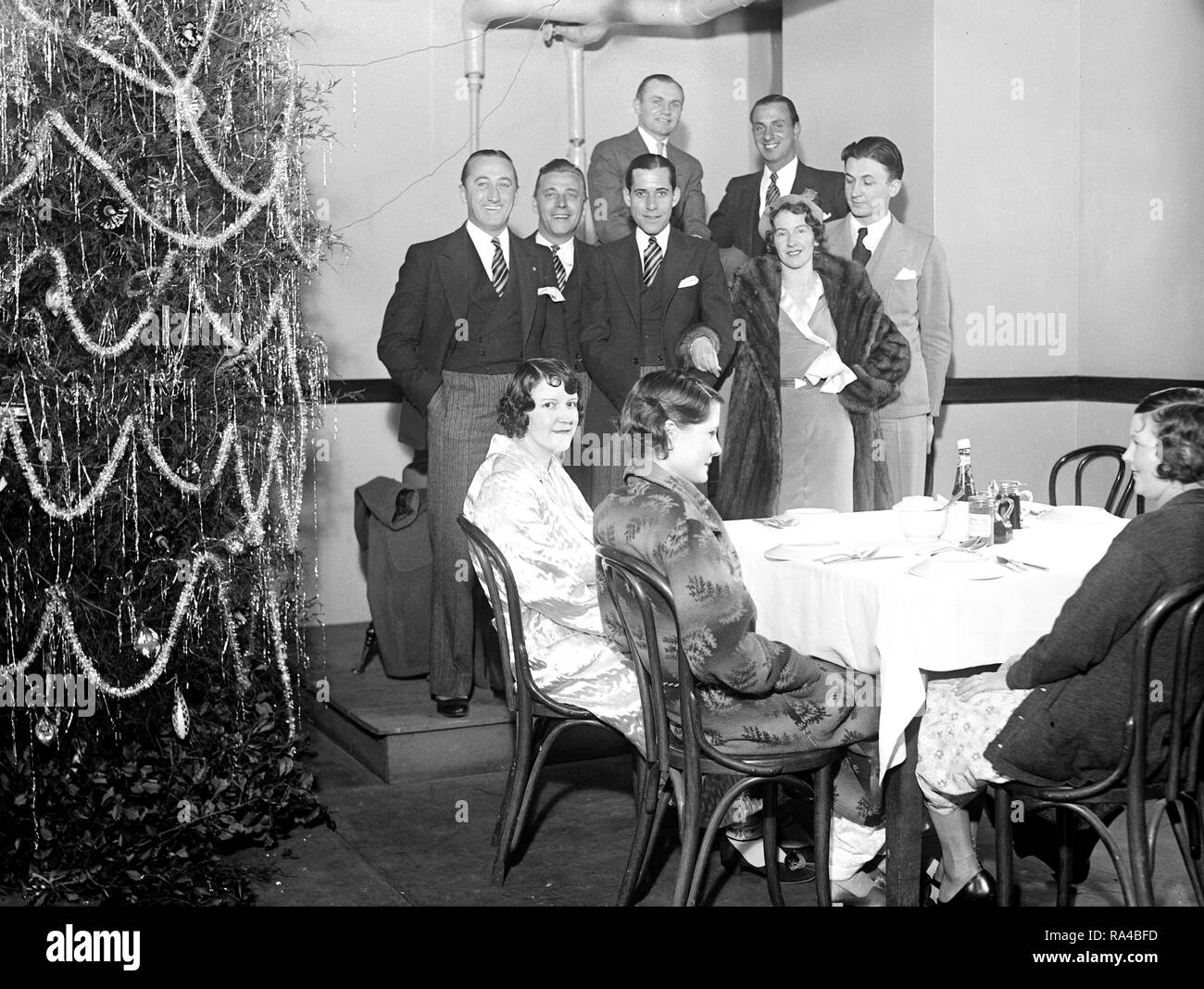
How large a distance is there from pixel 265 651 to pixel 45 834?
2.18 feet

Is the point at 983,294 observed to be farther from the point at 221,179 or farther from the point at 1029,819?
the point at 221,179

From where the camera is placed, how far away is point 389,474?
6.10 meters

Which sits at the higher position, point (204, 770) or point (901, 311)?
point (901, 311)

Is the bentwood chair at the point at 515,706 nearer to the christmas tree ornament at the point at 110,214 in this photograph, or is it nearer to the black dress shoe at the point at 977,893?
the black dress shoe at the point at 977,893

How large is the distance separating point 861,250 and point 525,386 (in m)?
2.06

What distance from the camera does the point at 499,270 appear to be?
4547 millimetres

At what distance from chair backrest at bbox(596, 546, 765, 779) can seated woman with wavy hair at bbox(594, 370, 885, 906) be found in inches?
0.9

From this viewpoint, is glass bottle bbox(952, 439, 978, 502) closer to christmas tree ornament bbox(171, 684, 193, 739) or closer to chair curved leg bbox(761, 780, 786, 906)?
chair curved leg bbox(761, 780, 786, 906)

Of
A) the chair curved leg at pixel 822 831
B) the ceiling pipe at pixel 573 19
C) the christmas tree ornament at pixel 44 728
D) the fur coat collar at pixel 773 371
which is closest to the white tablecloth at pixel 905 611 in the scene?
the chair curved leg at pixel 822 831

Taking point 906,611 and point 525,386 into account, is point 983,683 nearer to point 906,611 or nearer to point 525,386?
point 906,611

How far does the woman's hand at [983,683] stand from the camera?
2.67 meters

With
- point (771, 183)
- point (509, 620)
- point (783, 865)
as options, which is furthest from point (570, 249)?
point (783, 865)

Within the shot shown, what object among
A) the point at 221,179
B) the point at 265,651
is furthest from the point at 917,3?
the point at 265,651

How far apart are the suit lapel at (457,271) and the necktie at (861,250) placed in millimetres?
1386
